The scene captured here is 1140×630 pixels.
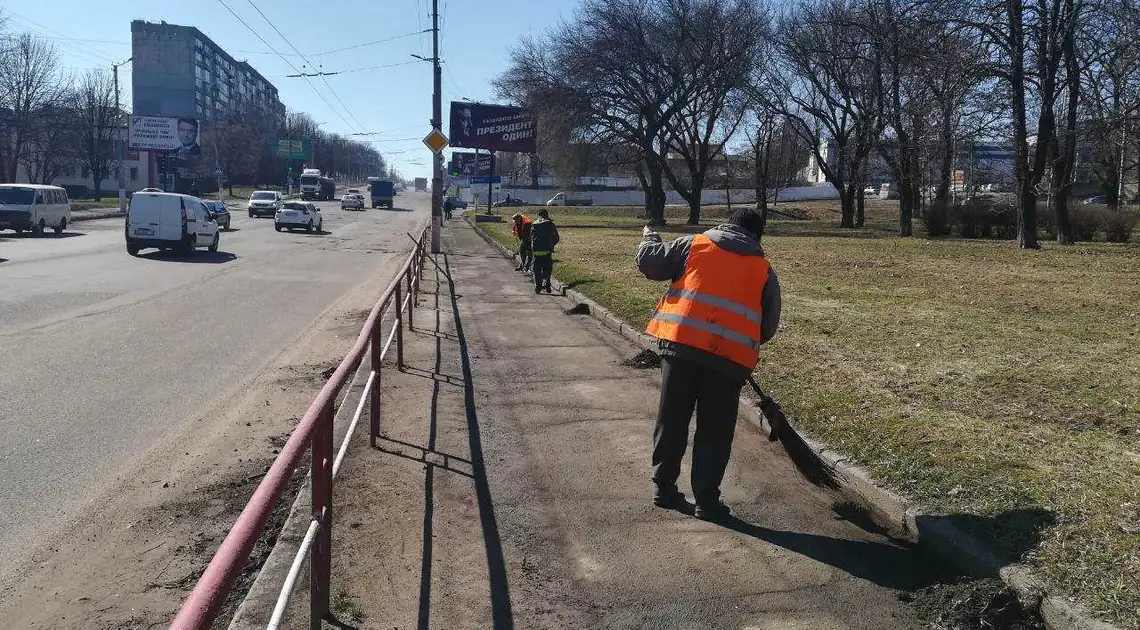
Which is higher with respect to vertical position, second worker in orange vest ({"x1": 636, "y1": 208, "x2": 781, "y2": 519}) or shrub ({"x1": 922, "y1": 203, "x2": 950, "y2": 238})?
shrub ({"x1": 922, "y1": 203, "x2": 950, "y2": 238})

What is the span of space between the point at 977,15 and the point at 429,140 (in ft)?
46.8

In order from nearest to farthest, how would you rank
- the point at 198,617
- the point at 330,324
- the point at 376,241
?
the point at 198,617 → the point at 330,324 → the point at 376,241

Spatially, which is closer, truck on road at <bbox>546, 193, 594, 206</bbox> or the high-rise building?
truck on road at <bbox>546, 193, 594, 206</bbox>

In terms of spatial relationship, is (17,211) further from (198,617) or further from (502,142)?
(198,617)

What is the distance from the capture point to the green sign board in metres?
88.6

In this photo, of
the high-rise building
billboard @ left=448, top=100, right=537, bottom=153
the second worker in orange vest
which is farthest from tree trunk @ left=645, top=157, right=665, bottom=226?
the high-rise building

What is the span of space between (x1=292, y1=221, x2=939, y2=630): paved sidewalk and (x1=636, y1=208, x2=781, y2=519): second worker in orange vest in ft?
0.96

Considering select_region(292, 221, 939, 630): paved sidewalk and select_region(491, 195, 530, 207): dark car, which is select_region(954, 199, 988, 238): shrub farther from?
select_region(491, 195, 530, 207): dark car

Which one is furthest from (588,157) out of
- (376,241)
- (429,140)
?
(429,140)

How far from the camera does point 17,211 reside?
28.2 meters

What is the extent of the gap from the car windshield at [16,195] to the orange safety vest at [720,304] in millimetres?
29764

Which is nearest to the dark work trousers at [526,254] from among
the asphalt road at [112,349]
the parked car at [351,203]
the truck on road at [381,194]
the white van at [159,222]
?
the asphalt road at [112,349]

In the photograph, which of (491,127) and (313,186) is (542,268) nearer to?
(491,127)

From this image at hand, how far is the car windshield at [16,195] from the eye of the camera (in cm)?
2833
